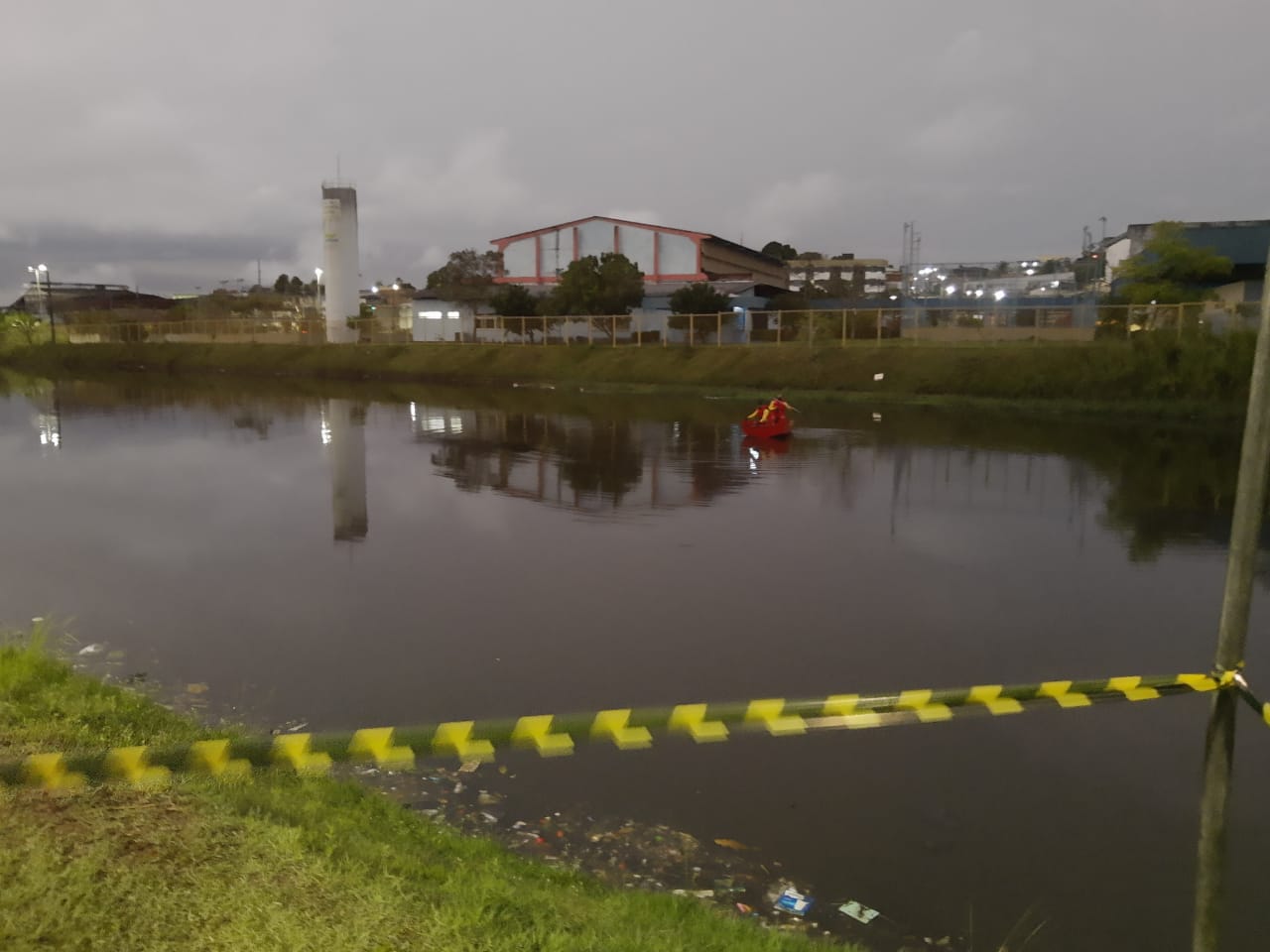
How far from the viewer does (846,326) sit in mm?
46094

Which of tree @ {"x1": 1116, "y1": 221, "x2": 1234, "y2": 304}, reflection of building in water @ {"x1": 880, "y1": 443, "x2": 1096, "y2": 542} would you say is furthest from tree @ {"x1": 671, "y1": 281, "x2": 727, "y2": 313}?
reflection of building in water @ {"x1": 880, "y1": 443, "x2": 1096, "y2": 542}

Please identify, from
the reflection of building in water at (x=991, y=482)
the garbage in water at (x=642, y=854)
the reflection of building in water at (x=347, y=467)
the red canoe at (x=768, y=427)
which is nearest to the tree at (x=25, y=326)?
the reflection of building in water at (x=347, y=467)

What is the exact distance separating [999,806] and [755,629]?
12.9 feet

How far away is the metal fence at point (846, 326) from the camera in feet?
124

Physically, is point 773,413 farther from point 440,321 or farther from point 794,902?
point 440,321

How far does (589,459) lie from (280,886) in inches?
751

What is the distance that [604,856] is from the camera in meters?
5.82

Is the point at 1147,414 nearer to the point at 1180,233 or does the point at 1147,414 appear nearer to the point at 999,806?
the point at 1180,233

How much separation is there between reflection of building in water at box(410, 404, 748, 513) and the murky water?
18 cm

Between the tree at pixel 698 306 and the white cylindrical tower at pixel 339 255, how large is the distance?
2774cm

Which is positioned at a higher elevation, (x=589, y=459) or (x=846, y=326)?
(x=846, y=326)

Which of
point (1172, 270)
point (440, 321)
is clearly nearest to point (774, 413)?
point (1172, 270)

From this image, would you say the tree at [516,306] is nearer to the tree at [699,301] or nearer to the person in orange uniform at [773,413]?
the tree at [699,301]

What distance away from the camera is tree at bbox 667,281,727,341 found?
5038cm
